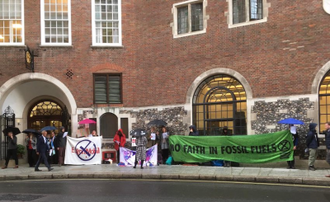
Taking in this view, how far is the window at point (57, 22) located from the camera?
64.6 ft

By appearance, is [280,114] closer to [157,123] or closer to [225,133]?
A: [225,133]

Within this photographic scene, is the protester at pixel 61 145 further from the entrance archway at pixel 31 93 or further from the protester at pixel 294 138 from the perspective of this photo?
the protester at pixel 294 138

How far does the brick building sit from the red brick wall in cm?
4

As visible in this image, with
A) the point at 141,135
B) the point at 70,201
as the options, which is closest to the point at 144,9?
the point at 141,135

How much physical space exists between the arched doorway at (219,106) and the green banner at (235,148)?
4.70ft

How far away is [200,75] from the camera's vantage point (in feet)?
57.9

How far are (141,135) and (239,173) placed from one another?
13.6 ft

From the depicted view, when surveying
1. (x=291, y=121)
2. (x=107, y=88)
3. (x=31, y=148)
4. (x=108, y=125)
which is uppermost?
(x=107, y=88)

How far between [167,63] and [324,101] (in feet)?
23.6

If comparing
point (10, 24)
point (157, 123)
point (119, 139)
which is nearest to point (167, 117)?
point (157, 123)

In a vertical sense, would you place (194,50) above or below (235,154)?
above

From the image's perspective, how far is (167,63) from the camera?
18.6 metres

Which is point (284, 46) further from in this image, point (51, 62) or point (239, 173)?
point (51, 62)

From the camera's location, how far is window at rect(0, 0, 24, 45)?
1953 cm
